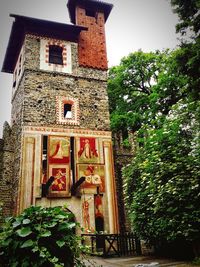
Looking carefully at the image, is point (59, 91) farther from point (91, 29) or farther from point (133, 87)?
point (133, 87)

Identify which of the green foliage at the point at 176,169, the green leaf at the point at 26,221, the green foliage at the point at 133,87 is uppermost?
the green foliage at the point at 133,87

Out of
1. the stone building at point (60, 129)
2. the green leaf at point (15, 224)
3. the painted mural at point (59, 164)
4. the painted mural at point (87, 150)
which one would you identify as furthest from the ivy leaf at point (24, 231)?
the painted mural at point (87, 150)

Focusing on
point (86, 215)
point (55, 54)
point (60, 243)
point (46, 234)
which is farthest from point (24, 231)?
point (55, 54)

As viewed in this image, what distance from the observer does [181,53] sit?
856 centimetres

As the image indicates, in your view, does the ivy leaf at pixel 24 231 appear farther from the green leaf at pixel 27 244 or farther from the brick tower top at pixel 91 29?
the brick tower top at pixel 91 29

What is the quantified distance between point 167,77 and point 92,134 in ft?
20.0

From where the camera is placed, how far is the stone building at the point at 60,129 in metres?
13.2

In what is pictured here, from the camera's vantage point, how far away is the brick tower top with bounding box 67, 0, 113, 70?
1688 cm

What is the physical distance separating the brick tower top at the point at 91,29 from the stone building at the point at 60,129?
0.07 meters

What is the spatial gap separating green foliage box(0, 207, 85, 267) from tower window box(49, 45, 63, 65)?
536 inches

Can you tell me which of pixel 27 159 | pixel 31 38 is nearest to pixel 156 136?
pixel 27 159

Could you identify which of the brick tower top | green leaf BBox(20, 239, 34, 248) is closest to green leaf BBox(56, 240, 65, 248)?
green leaf BBox(20, 239, 34, 248)

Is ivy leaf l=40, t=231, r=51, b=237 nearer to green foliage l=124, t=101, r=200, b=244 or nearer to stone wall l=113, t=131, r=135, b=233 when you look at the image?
green foliage l=124, t=101, r=200, b=244

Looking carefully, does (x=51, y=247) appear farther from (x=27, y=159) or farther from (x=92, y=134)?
(x=92, y=134)
